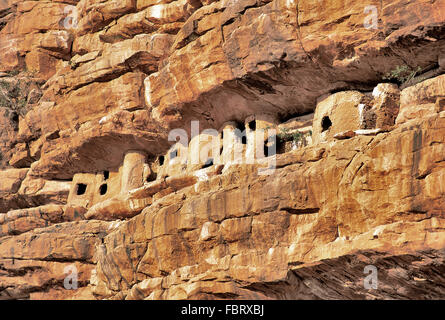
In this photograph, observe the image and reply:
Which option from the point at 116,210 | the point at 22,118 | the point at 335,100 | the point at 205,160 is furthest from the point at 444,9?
the point at 22,118

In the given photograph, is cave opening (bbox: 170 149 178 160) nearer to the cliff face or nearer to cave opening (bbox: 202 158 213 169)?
the cliff face

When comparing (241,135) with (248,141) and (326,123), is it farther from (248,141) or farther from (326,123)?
(326,123)

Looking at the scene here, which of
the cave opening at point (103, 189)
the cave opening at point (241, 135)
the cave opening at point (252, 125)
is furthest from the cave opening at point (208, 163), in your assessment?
the cave opening at point (103, 189)

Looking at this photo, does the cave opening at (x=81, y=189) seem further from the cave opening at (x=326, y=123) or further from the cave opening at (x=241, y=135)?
the cave opening at (x=326, y=123)

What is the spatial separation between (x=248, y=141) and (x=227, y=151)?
3.13 feet

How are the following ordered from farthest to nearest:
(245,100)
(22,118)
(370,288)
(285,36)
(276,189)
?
(22,118), (245,100), (285,36), (276,189), (370,288)

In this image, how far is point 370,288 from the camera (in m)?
24.2

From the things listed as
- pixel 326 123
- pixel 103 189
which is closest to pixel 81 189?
pixel 103 189

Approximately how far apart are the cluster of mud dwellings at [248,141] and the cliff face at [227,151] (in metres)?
0.08

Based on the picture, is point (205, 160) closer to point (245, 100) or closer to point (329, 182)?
point (245, 100)

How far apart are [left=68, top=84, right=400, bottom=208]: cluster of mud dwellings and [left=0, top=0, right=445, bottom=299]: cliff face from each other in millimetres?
83

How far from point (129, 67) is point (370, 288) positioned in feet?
55.6

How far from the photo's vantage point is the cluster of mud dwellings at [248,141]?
93.9 feet

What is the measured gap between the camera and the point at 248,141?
3288 centimetres
